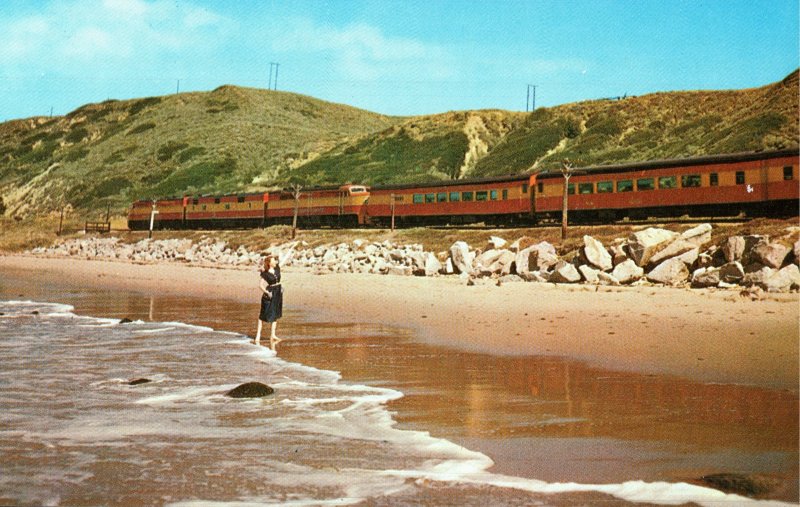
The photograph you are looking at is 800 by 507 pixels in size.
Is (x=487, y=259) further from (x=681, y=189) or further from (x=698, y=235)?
(x=681, y=189)

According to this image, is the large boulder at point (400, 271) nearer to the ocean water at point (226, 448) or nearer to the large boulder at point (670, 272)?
the large boulder at point (670, 272)

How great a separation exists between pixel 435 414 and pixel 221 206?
169 feet

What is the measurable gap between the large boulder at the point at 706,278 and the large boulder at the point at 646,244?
6.99ft

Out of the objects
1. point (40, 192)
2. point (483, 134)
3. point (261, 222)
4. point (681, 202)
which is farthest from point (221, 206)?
point (40, 192)

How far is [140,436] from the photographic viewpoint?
18.0 feet

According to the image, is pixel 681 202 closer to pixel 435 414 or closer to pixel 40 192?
pixel 435 414

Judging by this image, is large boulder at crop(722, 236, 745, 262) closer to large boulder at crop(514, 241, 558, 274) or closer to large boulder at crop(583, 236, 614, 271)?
large boulder at crop(583, 236, 614, 271)

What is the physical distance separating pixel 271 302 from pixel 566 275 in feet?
29.1

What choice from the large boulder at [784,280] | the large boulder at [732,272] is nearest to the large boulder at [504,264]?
the large boulder at [732,272]

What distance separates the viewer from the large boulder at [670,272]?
16.3 meters

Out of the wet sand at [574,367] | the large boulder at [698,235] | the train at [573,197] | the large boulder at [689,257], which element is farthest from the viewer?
the train at [573,197]

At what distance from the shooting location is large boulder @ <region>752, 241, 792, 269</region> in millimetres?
Result: 14234

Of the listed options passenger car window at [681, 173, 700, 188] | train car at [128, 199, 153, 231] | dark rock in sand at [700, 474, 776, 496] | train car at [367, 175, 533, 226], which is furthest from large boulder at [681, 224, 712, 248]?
train car at [128, 199, 153, 231]

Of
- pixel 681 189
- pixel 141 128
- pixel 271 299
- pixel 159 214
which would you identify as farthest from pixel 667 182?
pixel 141 128
